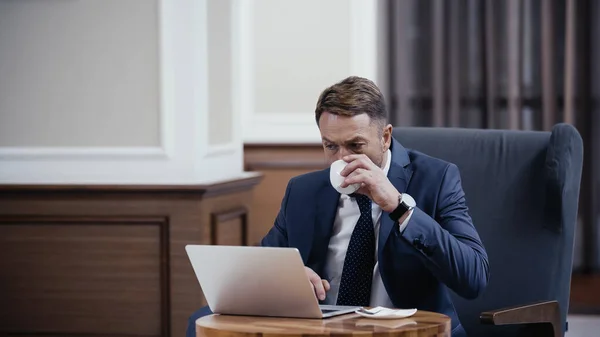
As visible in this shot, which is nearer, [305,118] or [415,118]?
[305,118]

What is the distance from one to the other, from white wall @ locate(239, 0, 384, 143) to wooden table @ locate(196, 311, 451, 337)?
3.48m

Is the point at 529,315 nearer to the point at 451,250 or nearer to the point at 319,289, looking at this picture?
the point at 451,250

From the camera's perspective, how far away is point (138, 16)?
4.07m

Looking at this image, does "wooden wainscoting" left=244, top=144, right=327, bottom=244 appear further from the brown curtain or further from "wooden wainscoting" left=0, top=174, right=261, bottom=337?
"wooden wainscoting" left=0, top=174, right=261, bottom=337

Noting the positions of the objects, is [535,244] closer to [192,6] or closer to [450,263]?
[450,263]

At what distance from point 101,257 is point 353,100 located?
6.28ft

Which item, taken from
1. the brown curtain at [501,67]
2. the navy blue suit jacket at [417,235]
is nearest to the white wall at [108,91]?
the navy blue suit jacket at [417,235]

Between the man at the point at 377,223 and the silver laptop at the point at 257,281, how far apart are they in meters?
0.19

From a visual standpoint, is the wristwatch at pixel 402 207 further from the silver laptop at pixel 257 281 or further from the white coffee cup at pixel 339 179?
the silver laptop at pixel 257 281

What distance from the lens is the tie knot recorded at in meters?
2.58

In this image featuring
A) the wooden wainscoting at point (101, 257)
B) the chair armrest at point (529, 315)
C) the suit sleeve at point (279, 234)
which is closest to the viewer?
the chair armrest at point (529, 315)

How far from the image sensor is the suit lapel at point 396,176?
2479 mm

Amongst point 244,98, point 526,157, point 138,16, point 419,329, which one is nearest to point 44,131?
point 138,16

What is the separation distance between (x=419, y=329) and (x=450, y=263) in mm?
378
